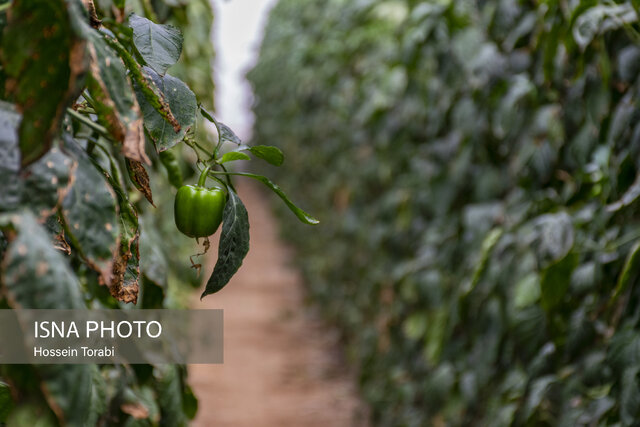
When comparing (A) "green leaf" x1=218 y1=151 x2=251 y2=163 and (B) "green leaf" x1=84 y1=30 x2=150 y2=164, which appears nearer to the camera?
(B) "green leaf" x1=84 y1=30 x2=150 y2=164

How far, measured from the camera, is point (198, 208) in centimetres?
72

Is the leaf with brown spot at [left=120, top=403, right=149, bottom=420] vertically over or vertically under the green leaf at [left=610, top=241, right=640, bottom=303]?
under

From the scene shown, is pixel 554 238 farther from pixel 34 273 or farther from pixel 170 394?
pixel 34 273

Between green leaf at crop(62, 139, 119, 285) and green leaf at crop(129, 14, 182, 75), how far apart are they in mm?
197

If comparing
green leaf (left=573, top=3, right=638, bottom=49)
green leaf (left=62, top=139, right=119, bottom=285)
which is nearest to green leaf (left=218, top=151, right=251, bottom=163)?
green leaf (left=62, top=139, right=119, bottom=285)

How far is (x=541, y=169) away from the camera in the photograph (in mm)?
1686

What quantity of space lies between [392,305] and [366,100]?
1.02m

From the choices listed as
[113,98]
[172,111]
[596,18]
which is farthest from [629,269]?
[113,98]

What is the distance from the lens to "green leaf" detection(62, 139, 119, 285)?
0.50m

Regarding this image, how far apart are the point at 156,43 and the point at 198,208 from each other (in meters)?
0.17

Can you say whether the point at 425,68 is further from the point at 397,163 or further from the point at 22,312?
the point at 22,312

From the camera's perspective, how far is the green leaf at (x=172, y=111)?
70 cm

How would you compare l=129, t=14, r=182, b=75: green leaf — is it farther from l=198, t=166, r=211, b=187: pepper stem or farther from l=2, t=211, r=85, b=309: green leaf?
l=2, t=211, r=85, b=309: green leaf

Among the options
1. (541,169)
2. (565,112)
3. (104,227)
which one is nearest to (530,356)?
(541,169)
